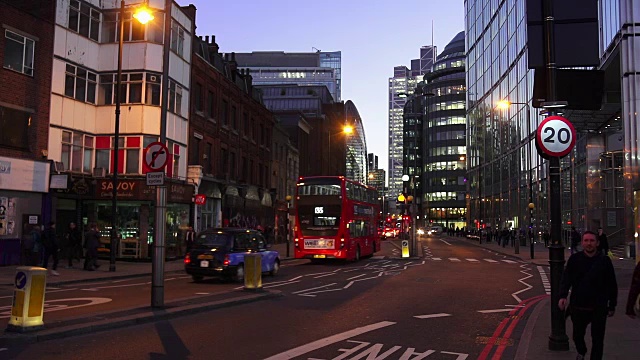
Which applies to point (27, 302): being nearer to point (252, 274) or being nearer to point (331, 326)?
point (331, 326)

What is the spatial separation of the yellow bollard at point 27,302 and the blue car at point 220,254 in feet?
30.7

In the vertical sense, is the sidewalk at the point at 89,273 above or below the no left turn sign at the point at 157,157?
below

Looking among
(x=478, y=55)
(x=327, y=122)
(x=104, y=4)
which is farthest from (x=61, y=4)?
(x=478, y=55)

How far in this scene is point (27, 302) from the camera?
876 cm

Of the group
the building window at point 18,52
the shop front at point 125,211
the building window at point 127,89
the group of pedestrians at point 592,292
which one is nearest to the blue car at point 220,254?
the shop front at point 125,211

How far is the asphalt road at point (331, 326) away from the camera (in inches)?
331

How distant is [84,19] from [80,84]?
3161 mm

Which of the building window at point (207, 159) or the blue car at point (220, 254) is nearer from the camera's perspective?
the blue car at point (220, 254)

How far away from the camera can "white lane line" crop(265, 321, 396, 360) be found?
322 inches

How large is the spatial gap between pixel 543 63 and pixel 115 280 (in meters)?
16.1

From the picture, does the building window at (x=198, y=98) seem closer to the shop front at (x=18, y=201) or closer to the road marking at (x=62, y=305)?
the shop front at (x=18, y=201)

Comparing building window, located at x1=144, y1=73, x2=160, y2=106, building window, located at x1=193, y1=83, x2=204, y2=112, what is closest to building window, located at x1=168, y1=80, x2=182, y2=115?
building window, located at x1=144, y1=73, x2=160, y2=106

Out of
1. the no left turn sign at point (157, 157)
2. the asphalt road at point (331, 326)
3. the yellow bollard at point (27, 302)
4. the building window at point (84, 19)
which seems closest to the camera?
the asphalt road at point (331, 326)

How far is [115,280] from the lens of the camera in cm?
1959
